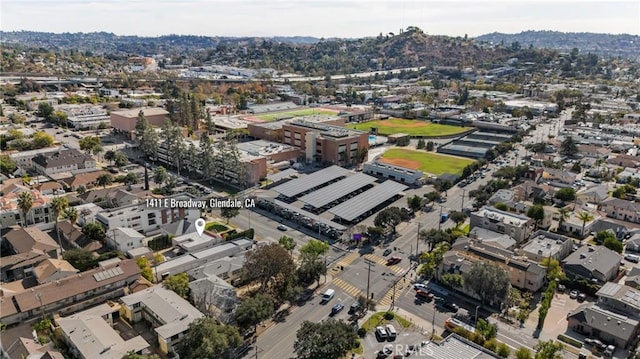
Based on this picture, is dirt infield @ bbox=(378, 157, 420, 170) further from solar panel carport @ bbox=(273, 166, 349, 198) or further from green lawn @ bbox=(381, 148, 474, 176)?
solar panel carport @ bbox=(273, 166, 349, 198)

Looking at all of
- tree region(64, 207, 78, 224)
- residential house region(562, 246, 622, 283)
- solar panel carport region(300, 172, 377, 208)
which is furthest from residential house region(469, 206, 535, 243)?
tree region(64, 207, 78, 224)

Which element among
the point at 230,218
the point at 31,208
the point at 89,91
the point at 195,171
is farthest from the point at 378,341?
the point at 89,91

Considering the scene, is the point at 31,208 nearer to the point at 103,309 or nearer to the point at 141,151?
the point at 103,309

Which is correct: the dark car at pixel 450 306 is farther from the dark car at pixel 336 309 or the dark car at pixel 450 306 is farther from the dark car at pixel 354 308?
the dark car at pixel 336 309

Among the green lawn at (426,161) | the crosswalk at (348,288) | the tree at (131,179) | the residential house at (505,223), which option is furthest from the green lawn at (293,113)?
the crosswalk at (348,288)

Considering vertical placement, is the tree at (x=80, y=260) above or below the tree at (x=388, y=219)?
below
